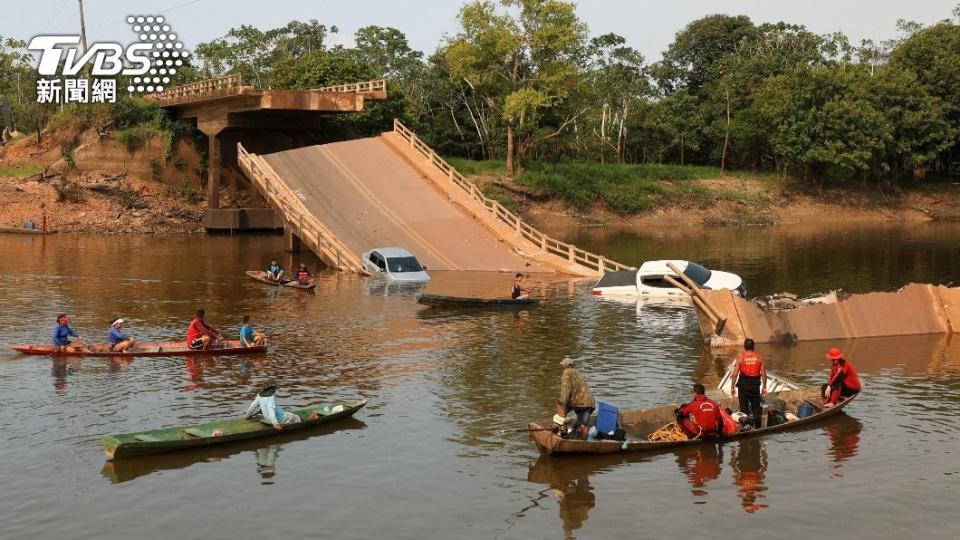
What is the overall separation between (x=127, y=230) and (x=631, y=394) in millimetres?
52947

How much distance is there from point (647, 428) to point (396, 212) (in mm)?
38064

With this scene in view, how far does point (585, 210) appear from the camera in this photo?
8625 cm

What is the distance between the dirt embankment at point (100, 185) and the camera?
2785 inches

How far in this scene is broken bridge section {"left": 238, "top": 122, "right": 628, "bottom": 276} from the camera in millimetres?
52469

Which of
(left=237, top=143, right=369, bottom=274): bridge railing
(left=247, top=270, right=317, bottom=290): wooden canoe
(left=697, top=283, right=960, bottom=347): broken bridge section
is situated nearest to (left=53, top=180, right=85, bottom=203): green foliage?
(left=237, top=143, right=369, bottom=274): bridge railing

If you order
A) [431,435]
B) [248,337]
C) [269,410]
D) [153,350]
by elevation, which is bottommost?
[431,435]

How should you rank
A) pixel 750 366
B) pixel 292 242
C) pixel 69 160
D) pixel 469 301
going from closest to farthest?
pixel 750 366
pixel 469 301
pixel 292 242
pixel 69 160

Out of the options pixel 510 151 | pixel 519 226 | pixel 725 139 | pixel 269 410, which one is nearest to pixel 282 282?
pixel 519 226

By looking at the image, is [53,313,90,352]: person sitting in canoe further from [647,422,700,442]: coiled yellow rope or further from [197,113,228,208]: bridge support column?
[197,113,228,208]: bridge support column

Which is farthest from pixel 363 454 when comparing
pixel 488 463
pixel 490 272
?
pixel 490 272

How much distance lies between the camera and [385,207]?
58812 millimetres

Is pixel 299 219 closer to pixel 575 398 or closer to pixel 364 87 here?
pixel 364 87

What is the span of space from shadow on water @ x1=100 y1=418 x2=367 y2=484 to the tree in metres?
59.3

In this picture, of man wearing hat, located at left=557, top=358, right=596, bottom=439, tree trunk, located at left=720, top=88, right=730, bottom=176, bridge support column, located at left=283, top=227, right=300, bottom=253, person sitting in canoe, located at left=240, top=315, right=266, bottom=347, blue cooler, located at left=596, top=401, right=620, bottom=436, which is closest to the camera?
man wearing hat, located at left=557, top=358, right=596, bottom=439
